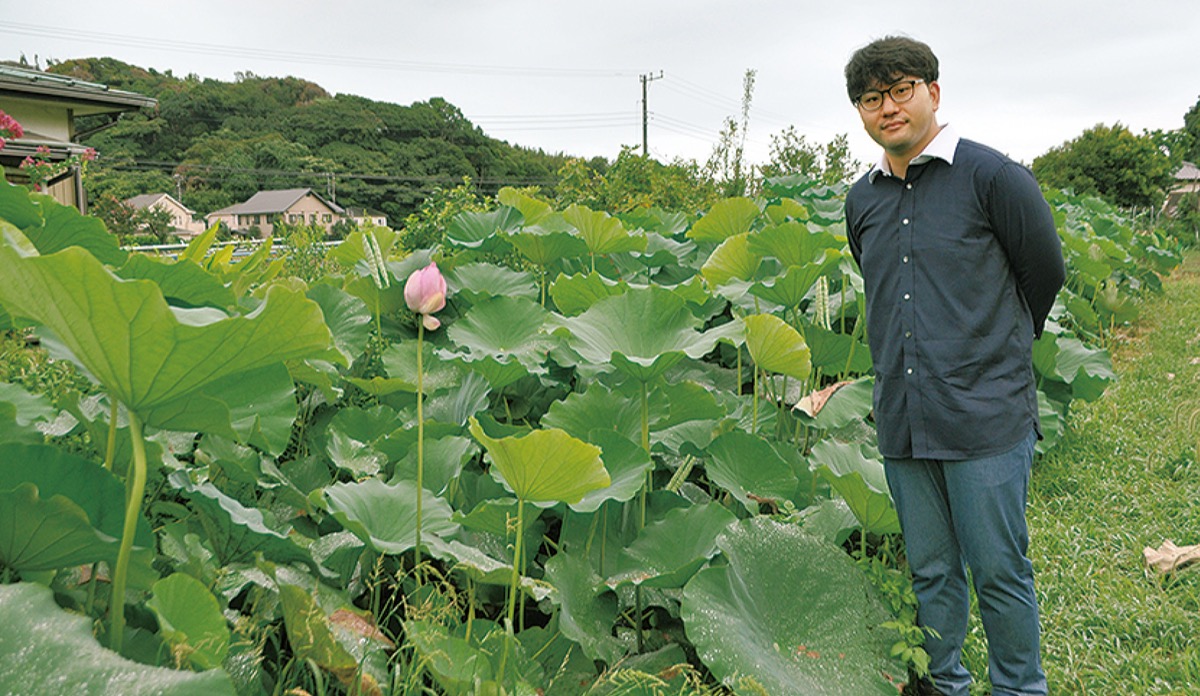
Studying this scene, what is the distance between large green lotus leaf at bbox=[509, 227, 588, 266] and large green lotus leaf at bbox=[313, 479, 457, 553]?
4.86ft

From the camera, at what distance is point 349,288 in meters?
2.82

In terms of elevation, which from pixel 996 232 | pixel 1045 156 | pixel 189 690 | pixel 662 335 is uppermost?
pixel 1045 156

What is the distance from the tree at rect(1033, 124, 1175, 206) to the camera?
594 inches

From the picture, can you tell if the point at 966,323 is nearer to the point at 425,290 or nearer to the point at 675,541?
the point at 675,541

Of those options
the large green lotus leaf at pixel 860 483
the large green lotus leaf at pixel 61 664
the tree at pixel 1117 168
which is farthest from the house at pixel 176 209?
the large green lotus leaf at pixel 61 664

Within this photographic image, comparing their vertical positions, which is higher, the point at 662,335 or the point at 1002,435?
the point at 662,335

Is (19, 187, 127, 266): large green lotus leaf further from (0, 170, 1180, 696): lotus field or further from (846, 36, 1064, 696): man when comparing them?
(846, 36, 1064, 696): man

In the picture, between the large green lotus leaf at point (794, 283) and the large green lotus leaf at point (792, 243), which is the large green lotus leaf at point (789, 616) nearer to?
the large green lotus leaf at point (794, 283)

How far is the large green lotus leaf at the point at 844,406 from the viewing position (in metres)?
2.19

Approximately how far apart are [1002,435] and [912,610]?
0.47 m

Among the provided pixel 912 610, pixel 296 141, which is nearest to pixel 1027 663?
pixel 912 610

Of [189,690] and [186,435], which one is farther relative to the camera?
[186,435]

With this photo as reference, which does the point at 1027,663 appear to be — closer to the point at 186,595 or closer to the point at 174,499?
the point at 186,595

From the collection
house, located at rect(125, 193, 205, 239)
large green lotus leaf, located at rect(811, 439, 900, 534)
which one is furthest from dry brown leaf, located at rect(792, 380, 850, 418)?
house, located at rect(125, 193, 205, 239)
